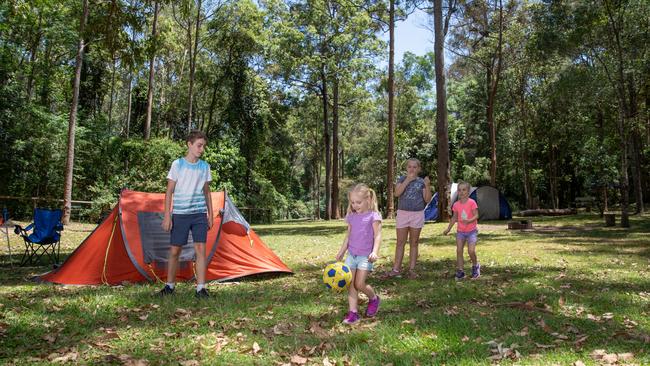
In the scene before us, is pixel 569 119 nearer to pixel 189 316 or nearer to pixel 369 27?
Answer: pixel 369 27

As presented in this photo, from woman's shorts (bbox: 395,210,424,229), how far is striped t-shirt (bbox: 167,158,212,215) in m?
3.13

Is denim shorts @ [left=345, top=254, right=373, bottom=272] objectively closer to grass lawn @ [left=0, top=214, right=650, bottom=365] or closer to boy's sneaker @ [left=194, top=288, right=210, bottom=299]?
grass lawn @ [left=0, top=214, right=650, bottom=365]

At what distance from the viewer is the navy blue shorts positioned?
5.98 metres

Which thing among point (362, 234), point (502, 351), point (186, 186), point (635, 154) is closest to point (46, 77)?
point (186, 186)

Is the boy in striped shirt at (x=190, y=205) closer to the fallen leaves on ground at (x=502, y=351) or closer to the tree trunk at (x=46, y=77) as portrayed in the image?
the fallen leaves on ground at (x=502, y=351)

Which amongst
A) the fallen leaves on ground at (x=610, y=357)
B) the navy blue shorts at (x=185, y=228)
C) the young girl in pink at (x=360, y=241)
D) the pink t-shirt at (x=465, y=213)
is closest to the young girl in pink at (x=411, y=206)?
the pink t-shirt at (x=465, y=213)

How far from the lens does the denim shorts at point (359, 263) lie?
4.89 meters

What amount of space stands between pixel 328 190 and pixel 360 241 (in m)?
28.9

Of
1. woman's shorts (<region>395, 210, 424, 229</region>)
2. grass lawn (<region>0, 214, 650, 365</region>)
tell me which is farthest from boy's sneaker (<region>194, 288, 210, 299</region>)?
woman's shorts (<region>395, 210, 424, 229</region>)

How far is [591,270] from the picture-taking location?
7.94 m

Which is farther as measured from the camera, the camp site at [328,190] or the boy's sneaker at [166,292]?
the boy's sneaker at [166,292]

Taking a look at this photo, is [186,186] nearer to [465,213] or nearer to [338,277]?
[338,277]

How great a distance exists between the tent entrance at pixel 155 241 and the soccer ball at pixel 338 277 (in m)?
2.98

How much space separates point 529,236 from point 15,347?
13453 mm
